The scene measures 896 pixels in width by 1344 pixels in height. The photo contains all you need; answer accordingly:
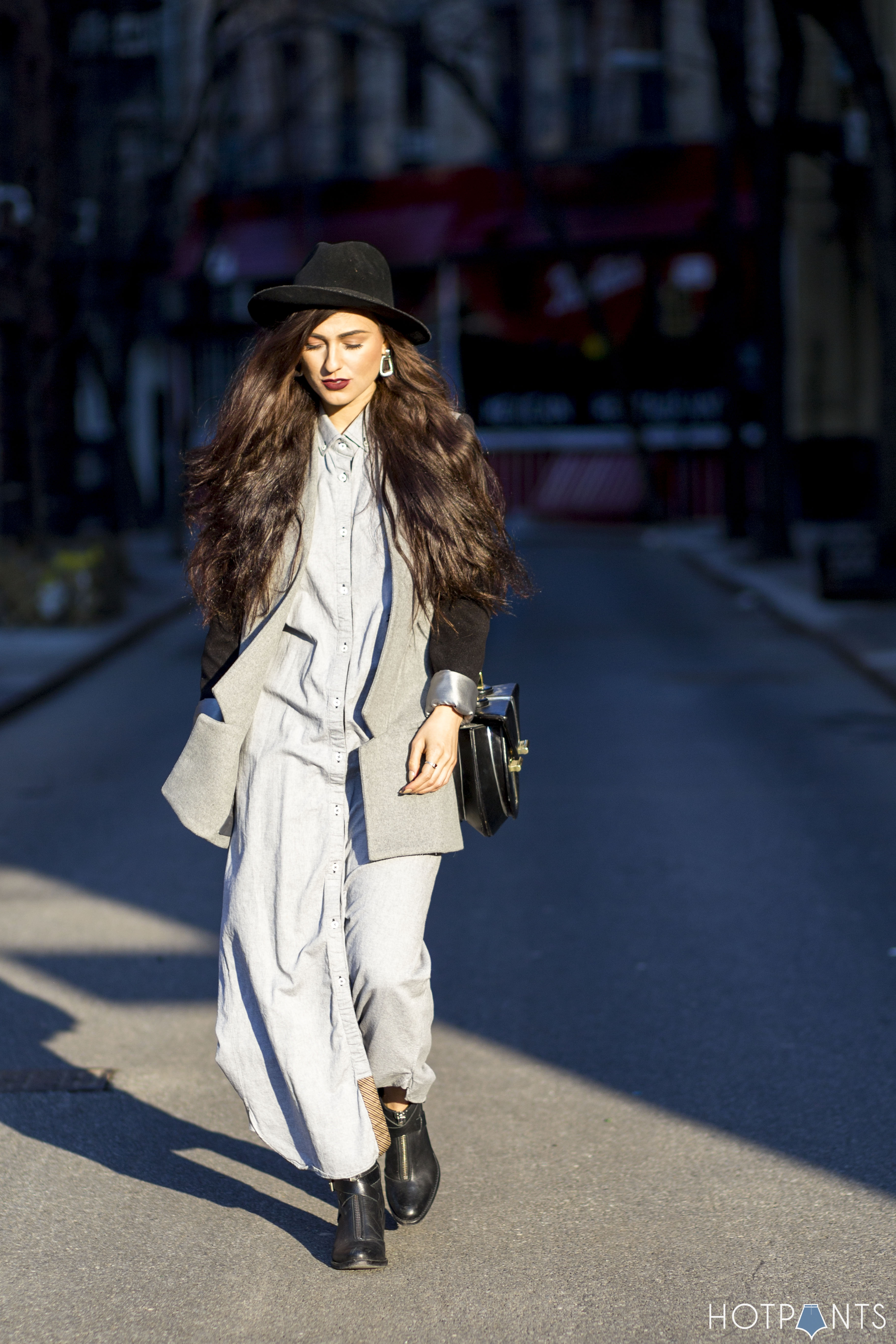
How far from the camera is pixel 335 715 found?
3.51 meters

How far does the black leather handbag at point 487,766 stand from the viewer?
3.61 m

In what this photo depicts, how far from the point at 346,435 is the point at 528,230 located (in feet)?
105

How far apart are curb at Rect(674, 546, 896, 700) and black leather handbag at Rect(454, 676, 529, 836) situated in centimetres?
863

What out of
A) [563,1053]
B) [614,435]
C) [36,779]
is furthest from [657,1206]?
[614,435]

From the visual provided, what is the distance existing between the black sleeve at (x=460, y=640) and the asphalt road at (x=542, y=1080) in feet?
3.93

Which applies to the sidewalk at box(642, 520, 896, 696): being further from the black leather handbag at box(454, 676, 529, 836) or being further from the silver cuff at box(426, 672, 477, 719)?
the silver cuff at box(426, 672, 477, 719)

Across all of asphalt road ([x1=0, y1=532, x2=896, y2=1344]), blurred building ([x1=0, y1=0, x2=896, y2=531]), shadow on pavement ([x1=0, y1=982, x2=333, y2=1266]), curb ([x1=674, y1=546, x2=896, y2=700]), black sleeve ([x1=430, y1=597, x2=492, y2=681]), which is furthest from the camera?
blurred building ([x1=0, y1=0, x2=896, y2=531])

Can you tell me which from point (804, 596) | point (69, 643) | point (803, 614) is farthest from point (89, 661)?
point (804, 596)

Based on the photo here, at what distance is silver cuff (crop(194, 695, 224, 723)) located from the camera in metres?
3.55

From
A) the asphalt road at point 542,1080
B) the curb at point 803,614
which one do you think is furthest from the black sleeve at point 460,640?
the curb at point 803,614

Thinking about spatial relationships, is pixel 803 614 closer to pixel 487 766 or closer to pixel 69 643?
pixel 69 643

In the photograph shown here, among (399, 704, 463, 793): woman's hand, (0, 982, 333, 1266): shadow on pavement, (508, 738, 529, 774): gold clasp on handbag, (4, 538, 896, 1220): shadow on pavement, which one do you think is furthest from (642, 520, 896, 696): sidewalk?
(399, 704, 463, 793): woman's hand

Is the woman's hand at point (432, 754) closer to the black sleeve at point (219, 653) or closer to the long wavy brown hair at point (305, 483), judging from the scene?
the long wavy brown hair at point (305, 483)

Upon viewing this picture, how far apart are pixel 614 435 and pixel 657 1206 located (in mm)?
31363
